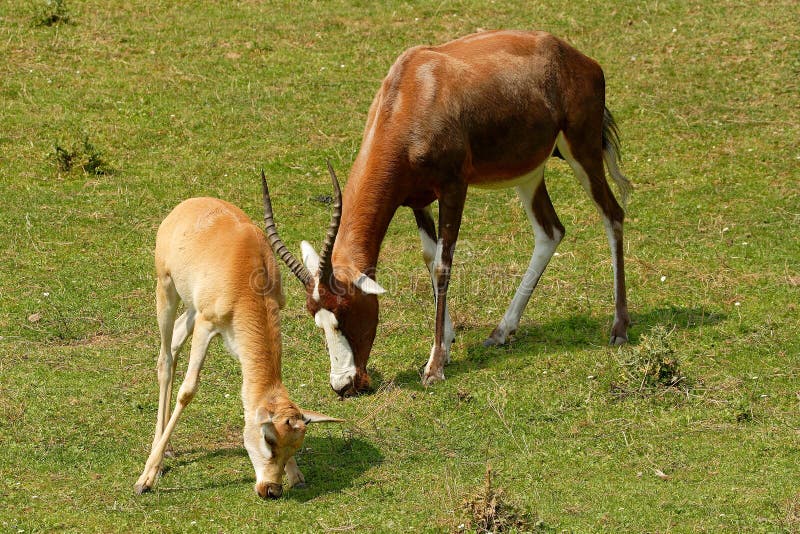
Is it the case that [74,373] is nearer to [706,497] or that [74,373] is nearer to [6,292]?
[6,292]

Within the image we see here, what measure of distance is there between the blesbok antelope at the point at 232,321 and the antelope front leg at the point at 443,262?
6.64 feet

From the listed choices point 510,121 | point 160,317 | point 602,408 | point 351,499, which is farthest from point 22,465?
point 510,121

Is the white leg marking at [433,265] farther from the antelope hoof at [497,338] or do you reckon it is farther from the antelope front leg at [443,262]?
the antelope hoof at [497,338]

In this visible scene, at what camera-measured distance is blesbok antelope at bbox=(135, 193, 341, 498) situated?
7328 mm

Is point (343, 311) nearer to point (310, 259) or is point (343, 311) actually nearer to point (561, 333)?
point (310, 259)

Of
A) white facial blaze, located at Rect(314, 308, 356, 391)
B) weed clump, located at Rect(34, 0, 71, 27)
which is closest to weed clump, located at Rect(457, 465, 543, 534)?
white facial blaze, located at Rect(314, 308, 356, 391)

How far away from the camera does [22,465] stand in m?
7.95

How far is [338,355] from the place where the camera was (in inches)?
→ 359

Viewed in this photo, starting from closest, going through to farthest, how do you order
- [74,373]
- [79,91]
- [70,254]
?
[74,373], [70,254], [79,91]

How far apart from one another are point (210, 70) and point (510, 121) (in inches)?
302

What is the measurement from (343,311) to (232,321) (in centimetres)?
148

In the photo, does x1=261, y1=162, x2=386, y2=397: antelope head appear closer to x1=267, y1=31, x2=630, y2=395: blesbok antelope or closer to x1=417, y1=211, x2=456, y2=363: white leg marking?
x1=267, y1=31, x2=630, y2=395: blesbok antelope

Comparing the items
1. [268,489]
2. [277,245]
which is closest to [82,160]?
[277,245]

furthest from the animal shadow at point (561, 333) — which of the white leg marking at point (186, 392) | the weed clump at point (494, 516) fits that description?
the weed clump at point (494, 516)
